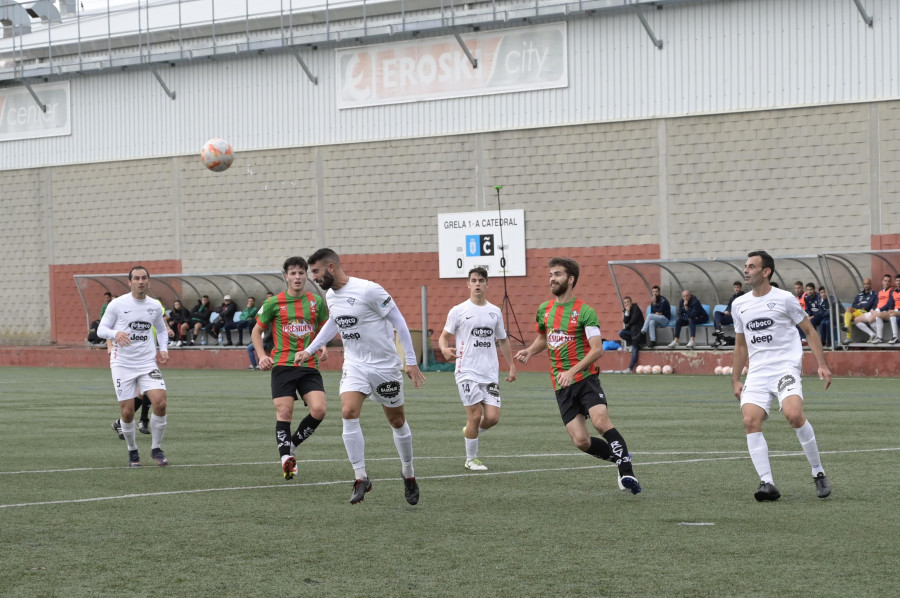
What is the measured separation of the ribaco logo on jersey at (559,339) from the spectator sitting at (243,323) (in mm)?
24933

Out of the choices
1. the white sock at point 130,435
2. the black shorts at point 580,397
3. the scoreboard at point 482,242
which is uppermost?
the scoreboard at point 482,242

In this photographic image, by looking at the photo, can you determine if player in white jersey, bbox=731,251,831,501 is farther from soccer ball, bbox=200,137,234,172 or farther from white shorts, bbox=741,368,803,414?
soccer ball, bbox=200,137,234,172

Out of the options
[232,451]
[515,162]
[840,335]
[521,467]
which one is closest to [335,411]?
[232,451]

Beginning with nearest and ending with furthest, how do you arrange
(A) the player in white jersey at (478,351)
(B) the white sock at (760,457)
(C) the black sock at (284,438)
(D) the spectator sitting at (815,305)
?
(B) the white sock at (760,457) → (C) the black sock at (284,438) → (A) the player in white jersey at (478,351) → (D) the spectator sitting at (815,305)

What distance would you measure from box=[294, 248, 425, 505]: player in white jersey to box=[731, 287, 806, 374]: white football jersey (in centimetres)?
266

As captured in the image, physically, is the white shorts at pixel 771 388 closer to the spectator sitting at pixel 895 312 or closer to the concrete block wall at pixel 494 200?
the spectator sitting at pixel 895 312

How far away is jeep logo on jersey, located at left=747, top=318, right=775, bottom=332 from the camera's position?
1007cm

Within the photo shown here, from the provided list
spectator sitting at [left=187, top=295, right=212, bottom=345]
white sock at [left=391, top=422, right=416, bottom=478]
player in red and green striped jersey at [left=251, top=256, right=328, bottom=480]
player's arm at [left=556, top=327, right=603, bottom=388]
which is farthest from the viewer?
spectator sitting at [left=187, top=295, right=212, bottom=345]

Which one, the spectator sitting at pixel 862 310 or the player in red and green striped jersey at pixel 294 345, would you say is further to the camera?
the spectator sitting at pixel 862 310

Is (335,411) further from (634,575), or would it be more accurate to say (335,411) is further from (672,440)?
(634,575)

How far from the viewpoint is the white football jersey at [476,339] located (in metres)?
13.3

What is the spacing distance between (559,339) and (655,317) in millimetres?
19941

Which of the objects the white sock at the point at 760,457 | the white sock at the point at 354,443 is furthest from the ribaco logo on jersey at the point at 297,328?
the white sock at the point at 760,457

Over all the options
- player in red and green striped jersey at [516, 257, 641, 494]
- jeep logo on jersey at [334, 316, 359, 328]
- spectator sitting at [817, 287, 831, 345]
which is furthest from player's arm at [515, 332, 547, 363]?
spectator sitting at [817, 287, 831, 345]
